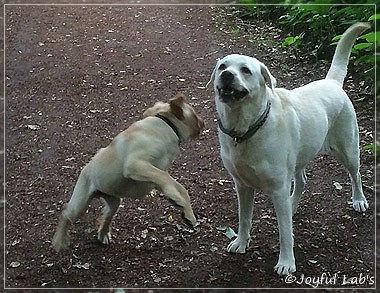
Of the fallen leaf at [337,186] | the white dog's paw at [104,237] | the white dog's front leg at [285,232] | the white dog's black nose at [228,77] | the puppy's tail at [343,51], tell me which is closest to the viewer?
the white dog's black nose at [228,77]

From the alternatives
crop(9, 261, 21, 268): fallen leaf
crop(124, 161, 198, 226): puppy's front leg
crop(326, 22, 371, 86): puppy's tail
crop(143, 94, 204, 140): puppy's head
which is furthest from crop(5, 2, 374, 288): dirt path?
crop(326, 22, 371, 86): puppy's tail

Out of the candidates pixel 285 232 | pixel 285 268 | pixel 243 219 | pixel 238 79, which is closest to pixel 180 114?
pixel 238 79

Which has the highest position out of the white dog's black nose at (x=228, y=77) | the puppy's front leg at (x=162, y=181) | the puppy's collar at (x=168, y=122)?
the white dog's black nose at (x=228, y=77)

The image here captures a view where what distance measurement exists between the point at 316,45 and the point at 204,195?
5.78 feet

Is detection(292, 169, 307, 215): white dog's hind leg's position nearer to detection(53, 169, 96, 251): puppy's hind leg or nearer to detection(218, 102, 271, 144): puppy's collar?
detection(218, 102, 271, 144): puppy's collar

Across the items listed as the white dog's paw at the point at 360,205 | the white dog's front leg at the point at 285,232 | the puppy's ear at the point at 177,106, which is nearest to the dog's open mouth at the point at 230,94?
the puppy's ear at the point at 177,106

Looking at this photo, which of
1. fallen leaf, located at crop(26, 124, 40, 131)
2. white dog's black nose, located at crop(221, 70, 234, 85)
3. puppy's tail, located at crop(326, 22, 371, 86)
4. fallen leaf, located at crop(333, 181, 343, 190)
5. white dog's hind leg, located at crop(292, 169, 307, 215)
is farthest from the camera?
fallen leaf, located at crop(26, 124, 40, 131)

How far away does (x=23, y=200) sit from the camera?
11.6 feet

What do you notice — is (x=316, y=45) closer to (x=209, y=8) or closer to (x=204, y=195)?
(x=209, y=8)

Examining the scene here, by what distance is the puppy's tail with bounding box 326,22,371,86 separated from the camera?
328cm

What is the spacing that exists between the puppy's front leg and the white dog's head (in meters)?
0.44

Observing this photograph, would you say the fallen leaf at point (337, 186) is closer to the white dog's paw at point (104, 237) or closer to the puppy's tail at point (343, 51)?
the puppy's tail at point (343, 51)

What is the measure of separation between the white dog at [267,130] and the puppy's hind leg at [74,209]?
2.32ft

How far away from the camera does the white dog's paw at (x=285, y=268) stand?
2.81m
